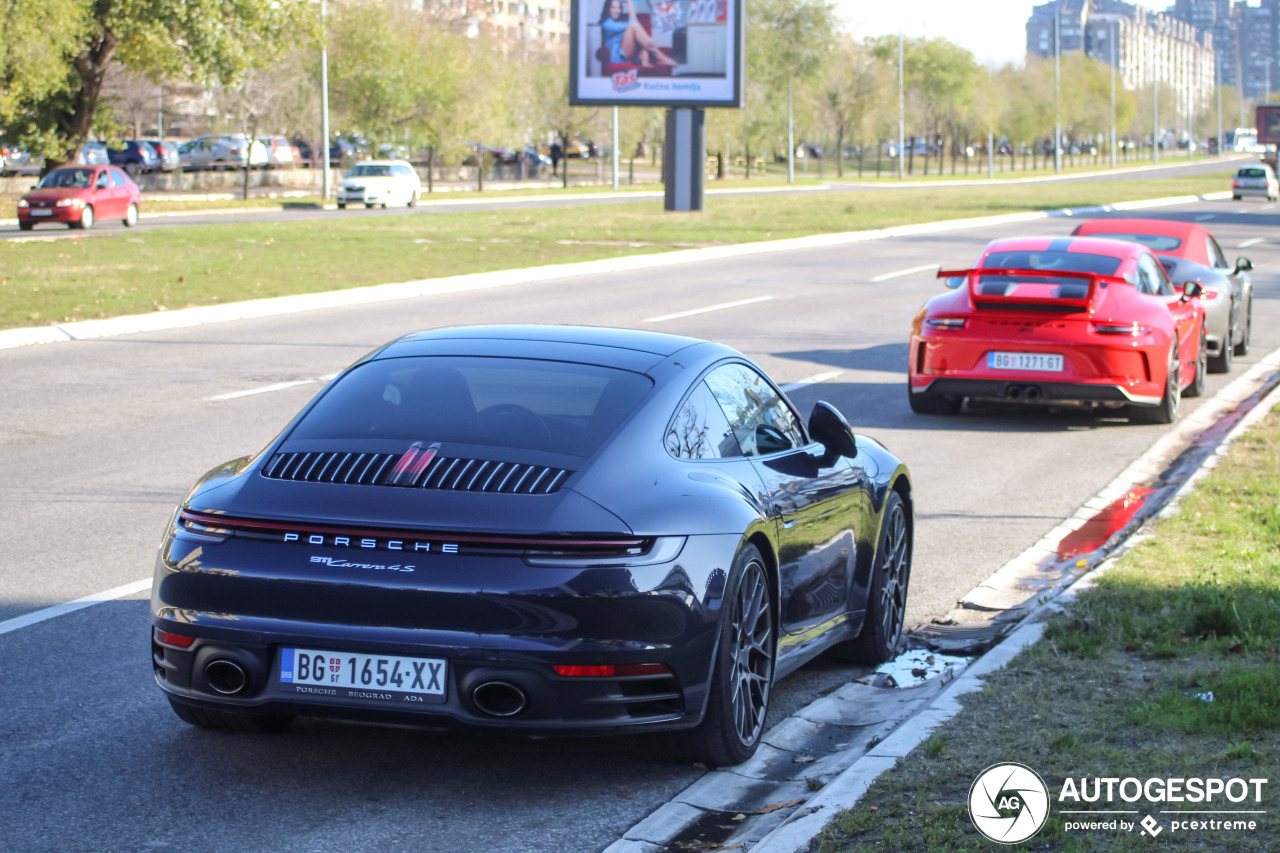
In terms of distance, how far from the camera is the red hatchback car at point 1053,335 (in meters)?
12.3

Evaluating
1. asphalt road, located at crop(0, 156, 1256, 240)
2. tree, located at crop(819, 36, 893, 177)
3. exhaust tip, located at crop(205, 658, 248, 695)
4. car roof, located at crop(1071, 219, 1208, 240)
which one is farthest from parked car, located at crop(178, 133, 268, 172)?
exhaust tip, located at crop(205, 658, 248, 695)

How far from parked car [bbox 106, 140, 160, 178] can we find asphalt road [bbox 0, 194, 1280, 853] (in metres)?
53.1

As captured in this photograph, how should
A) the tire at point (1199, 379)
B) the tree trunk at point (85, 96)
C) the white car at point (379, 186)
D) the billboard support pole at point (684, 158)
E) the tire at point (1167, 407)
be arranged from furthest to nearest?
the white car at point (379, 186) < the tree trunk at point (85, 96) < the billboard support pole at point (684, 158) < the tire at point (1199, 379) < the tire at point (1167, 407)

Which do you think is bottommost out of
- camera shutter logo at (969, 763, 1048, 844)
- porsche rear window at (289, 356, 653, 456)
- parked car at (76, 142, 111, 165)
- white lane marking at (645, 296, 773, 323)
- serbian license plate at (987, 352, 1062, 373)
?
camera shutter logo at (969, 763, 1048, 844)

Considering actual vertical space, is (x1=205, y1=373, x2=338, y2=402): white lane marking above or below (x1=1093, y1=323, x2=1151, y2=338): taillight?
below

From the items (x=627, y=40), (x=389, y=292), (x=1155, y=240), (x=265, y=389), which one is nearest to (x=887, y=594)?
(x=265, y=389)

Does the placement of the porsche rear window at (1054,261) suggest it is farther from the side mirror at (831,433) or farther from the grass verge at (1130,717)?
the side mirror at (831,433)

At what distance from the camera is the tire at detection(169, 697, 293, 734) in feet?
16.3

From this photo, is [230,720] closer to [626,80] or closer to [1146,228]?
[1146,228]

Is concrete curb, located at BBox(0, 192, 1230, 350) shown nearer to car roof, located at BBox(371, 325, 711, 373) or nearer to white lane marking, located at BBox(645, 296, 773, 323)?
white lane marking, located at BBox(645, 296, 773, 323)

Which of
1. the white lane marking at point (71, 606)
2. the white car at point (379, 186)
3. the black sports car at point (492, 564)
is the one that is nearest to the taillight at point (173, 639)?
the black sports car at point (492, 564)

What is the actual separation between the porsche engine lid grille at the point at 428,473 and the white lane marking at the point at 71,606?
237cm

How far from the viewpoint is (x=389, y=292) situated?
2356 centimetres

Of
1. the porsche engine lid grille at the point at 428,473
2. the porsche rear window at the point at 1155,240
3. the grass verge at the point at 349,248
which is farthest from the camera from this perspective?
the grass verge at the point at 349,248
